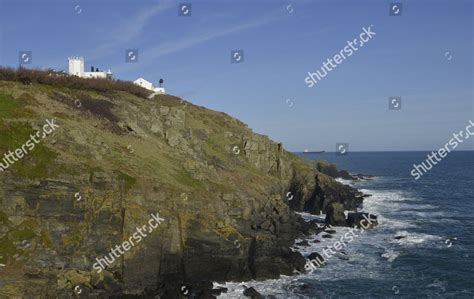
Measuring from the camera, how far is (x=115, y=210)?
40.3 metres

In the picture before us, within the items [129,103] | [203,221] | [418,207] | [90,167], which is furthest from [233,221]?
[418,207]

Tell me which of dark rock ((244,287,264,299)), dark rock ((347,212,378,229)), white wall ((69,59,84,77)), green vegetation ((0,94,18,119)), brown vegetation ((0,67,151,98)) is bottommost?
dark rock ((244,287,264,299))

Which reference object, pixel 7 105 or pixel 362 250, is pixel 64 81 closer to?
pixel 7 105

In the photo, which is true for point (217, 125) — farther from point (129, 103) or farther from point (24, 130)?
point (24, 130)

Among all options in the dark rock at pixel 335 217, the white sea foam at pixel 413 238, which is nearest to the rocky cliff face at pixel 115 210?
the dark rock at pixel 335 217

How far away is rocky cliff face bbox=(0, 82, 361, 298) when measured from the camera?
3675 cm

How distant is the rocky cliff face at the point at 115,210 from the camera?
121ft

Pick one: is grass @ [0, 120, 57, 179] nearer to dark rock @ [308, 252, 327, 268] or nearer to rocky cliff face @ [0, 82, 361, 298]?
rocky cliff face @ [0, 82, 361, 298]

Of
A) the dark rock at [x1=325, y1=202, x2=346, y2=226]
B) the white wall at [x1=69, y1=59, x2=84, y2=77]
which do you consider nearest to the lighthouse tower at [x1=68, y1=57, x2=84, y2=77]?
the white wall at [x1=69, y1=59, x2=84, y2=77]

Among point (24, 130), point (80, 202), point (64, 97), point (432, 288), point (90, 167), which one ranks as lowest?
point (432, 288)

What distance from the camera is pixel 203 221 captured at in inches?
1746

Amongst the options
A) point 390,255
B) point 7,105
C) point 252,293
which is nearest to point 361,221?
point 390,255

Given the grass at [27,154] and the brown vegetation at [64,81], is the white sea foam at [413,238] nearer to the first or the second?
the grass at [27,154]

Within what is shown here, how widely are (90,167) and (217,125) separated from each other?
42894 millimetres
